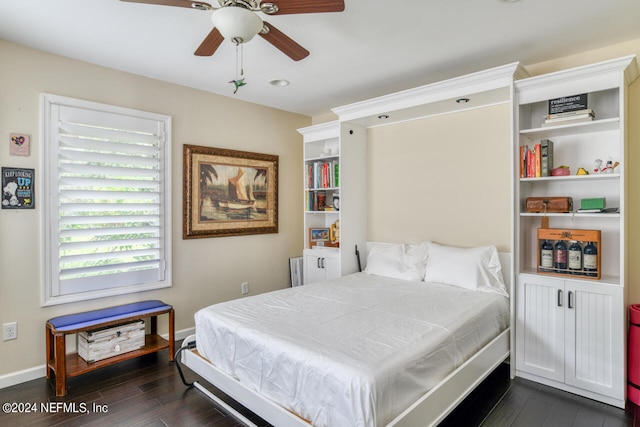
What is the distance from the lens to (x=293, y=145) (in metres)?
4.81

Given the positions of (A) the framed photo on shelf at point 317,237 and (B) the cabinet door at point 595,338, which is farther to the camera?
(A) the framed photo on shelf at point 317,237

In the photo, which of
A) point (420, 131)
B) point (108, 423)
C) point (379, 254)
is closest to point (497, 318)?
point (379, 254)

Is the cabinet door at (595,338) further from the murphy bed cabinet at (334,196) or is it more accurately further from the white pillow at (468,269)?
the murphy bed cabinet at (334,196)

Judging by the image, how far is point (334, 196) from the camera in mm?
4434

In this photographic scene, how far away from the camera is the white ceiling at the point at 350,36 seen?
228 cm

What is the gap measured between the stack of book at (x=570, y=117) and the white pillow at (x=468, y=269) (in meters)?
1.12

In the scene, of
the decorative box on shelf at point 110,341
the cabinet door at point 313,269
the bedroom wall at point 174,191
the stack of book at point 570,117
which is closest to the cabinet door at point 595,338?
the stack of book at point 570,117

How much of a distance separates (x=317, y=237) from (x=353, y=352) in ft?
8.88

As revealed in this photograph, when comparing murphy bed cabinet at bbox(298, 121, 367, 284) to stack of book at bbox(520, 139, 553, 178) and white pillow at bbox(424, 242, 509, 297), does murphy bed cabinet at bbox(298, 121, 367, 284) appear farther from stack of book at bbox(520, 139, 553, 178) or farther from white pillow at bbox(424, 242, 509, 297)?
stack of book at bbox(520, 139, 553, 178)

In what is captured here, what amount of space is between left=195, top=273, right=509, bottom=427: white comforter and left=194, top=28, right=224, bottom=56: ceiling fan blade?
1.70 m

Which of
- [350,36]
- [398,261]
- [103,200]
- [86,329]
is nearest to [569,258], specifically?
[398,261]

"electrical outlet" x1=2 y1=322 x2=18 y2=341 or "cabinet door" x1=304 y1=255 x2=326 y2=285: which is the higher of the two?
"cabinet door" x1=304 y1=255 x2=326 y2=285

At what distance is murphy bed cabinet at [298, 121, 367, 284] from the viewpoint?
4.05m

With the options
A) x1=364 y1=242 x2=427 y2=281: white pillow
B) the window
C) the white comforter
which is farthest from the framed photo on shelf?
the window
